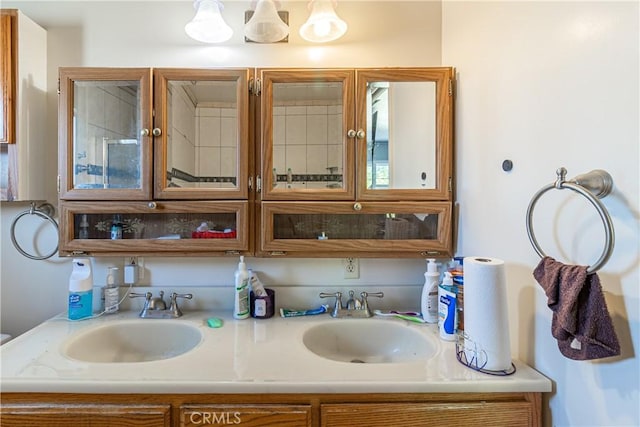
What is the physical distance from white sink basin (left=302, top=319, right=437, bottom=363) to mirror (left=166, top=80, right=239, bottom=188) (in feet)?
2.19

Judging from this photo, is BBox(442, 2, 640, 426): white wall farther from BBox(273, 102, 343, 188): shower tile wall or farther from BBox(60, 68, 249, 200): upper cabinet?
BBox(60, 68, 249, 200): upper cabinet

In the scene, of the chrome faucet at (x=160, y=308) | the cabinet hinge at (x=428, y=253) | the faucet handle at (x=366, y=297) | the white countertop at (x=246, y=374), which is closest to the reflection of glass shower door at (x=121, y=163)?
the chrome faucet at (x=160, y=308)

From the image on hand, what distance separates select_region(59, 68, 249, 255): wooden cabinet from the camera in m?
1.14

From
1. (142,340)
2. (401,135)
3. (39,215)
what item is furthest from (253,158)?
(39,215)

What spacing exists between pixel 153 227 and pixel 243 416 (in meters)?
0.78

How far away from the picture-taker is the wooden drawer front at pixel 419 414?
2.56 feet

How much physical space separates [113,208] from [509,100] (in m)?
1.40

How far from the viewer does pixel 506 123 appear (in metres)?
0.93

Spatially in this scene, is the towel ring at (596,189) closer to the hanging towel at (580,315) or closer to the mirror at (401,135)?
the hanging towel at (580,315)

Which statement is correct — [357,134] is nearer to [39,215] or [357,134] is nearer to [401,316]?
[401,316]

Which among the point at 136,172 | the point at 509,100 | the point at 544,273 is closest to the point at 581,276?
the point at 544,273

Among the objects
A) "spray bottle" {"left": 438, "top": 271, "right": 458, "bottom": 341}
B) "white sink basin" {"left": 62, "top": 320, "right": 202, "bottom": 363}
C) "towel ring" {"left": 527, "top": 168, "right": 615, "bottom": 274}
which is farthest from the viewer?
"white sink basin" {"left": 62, "top": 320, "right": 202, "bottom": 363}

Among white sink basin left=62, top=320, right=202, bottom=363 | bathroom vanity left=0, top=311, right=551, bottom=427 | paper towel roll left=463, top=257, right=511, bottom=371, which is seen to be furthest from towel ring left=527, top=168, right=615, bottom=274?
white sink basin left=62, top=320, right=202, bottom=363

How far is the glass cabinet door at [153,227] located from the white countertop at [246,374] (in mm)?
357
